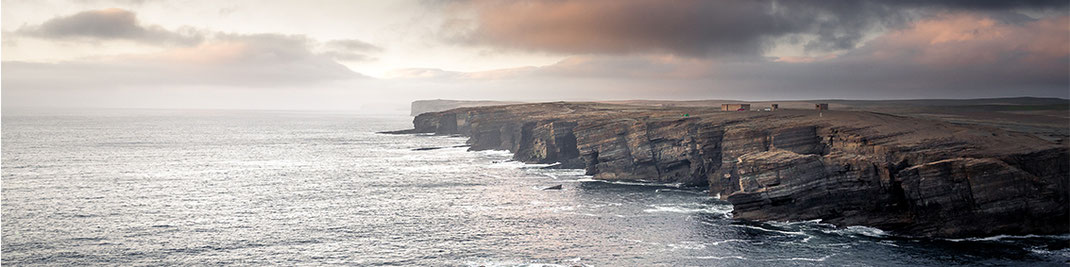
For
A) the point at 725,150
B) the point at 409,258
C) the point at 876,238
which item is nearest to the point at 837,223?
the point at 876,238

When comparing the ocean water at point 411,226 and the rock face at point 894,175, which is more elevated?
the rock face at point 894,175

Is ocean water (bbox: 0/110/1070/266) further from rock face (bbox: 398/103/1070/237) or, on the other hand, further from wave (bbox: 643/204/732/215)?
rock face (bbox: 398/103/1070/237)

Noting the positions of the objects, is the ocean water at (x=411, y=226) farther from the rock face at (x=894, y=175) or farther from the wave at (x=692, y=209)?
the rock face at (x=894, y=175)

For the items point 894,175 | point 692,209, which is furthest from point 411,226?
point 894,175

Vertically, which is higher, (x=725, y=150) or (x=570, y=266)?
(x=725, y=150)

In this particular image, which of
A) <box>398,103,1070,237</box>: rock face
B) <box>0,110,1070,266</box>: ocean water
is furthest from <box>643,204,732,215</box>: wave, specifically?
<box>398,103,1070,237</box>: rock face

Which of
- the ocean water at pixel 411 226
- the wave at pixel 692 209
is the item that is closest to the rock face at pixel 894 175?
the ocean water at pixel 411 226

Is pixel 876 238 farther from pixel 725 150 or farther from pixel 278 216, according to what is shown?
pixel 278 216

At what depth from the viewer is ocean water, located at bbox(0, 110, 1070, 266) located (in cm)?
6438

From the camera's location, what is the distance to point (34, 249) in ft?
219

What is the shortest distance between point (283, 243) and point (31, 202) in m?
45.2

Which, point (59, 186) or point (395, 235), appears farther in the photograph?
point (59, 186)

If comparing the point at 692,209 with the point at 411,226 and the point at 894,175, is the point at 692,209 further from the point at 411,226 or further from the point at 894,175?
the point at 411,226

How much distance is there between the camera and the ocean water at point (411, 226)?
6438 centimetres
